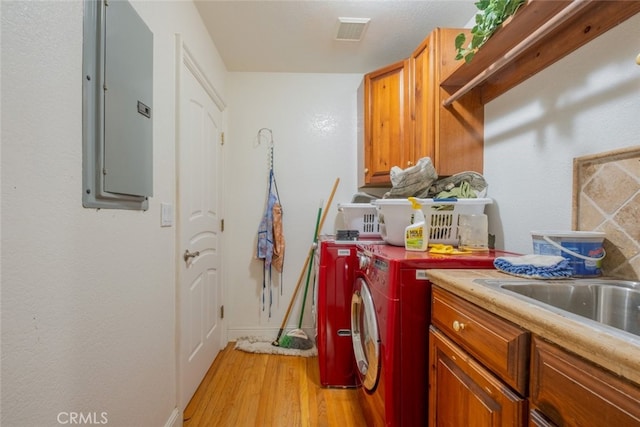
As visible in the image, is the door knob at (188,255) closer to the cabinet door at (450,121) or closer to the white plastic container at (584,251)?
the cabinet door at (450,121)

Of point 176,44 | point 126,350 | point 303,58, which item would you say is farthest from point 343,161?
point 126,350

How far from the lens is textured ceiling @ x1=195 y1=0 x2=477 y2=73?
1.60 meters

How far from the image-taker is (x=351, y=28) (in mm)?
1767

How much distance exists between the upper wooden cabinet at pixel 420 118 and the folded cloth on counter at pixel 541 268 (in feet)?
2.66

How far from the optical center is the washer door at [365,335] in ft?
3.71

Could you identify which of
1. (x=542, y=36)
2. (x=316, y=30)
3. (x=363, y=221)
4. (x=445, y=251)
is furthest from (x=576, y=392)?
(x=316, y=30)

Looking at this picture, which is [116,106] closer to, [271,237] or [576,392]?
[576,392]

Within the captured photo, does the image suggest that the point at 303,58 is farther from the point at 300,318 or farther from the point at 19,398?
the point at 19,398

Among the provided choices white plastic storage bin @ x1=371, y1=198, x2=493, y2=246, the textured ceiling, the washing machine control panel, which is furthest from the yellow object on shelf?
the textured ceiling

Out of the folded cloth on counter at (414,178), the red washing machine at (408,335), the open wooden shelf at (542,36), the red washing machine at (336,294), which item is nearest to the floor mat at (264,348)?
the red washing machine at (336,294)

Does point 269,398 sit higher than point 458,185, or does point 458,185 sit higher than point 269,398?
point 458,185

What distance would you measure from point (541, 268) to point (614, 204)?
0.34m

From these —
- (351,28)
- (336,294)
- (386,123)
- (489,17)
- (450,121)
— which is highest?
(351,28)

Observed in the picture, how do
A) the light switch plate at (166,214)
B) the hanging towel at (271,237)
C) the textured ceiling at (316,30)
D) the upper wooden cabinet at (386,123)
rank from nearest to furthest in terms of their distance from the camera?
1. the light switch plate at (166,214)
2. the textured ceiling at (316,30)
3. the upper wooden cabinet at (386,123)
4. the hanging towel at (271,237)
